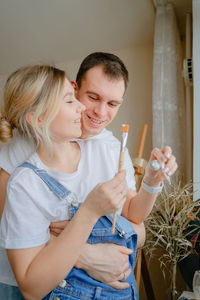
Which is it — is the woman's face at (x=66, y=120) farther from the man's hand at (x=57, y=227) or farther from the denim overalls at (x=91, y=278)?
the man's hand at (x=57, y=227)

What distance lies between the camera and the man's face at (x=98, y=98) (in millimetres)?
1308

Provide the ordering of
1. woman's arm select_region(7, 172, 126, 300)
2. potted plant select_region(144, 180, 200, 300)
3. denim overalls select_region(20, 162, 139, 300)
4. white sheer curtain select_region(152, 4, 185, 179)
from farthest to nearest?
white sheer curtain select_region(152, 4, 185, 179) < potted plant select_region(144, 180, 200, 300) < denim overalls select_region(20, 162, 139, 300) < woman's arm select_region(7, 172, 126, 300)

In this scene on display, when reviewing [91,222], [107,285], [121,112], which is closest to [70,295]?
[107,285]

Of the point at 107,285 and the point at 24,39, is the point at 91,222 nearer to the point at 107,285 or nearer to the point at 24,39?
the point at 107,285

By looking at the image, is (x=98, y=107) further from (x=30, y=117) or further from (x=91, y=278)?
(x=91, y=278)

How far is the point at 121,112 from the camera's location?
9.80 ft

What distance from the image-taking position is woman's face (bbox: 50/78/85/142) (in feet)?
3.55

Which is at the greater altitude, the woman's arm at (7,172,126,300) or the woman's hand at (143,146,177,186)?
the woman's hand at (143,146,177,186)

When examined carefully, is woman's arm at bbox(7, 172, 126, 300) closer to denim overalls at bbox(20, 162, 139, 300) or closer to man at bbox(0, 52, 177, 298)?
denim overalls at bbox(20, 162, 139, 300)

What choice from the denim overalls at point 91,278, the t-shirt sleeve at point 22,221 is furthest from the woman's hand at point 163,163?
the t-shirt sleeve at point 22,221

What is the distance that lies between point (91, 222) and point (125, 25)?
227 centimetres

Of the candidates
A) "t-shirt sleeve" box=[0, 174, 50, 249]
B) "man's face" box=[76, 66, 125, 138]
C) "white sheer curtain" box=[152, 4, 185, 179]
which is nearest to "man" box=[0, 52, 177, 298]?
"man's face" box=[76, 66, 125, 138]

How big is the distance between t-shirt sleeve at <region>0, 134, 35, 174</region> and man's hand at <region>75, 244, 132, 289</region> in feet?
1.78

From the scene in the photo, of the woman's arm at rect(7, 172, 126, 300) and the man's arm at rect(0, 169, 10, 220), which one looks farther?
the man's arm at rect(0, 169, 10, 220)
